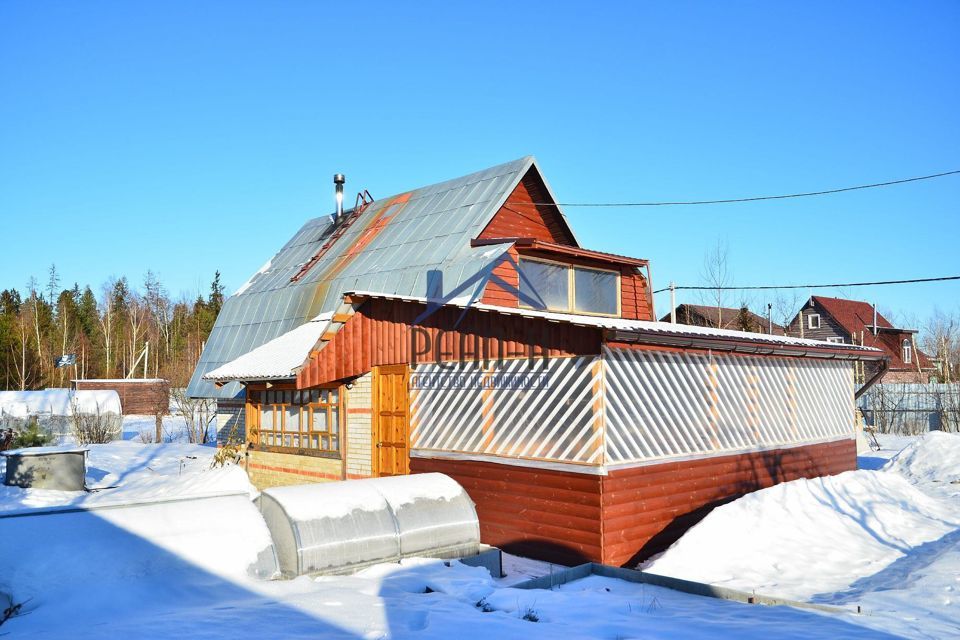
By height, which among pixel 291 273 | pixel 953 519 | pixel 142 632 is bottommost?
pixel 953 519

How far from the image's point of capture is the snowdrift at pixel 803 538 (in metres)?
8.73

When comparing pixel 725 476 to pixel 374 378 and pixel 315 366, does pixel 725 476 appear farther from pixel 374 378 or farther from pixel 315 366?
pixel 315 366

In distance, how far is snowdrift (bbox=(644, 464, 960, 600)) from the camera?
8727 millimetres

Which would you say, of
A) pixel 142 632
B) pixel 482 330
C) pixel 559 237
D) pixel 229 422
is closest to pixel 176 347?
pixel 229 422

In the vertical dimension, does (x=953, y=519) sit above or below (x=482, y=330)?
below

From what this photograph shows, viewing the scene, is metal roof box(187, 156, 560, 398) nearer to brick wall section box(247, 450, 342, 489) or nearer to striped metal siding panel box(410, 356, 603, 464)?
striped metal siding panel box(410, 356, 603, 464)

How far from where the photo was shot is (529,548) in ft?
32.8

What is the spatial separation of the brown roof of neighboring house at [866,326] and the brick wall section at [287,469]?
4301cm

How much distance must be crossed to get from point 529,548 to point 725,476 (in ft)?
11.5

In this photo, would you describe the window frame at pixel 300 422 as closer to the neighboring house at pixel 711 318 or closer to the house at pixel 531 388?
the house at pixel 531 388

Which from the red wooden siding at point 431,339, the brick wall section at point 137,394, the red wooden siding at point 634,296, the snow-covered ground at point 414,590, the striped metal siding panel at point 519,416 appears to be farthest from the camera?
the brick wall section at point 137,394

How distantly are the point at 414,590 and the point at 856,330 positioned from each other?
49.8m

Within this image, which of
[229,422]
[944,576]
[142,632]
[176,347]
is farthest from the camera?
[176,347]

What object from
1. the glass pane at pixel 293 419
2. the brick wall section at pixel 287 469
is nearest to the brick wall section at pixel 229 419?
the brick wall section at pixel 287 469
